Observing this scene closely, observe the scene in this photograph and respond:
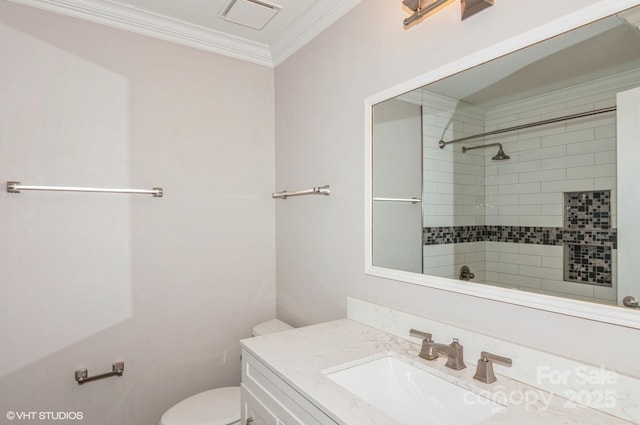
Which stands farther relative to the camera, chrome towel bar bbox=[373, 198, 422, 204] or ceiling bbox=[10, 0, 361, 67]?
ceiling bbox=[10, 0, 361, 67]

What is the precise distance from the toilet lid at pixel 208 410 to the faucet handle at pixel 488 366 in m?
1.15

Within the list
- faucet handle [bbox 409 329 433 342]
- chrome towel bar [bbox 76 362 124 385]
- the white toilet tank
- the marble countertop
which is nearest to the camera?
the marble countertop

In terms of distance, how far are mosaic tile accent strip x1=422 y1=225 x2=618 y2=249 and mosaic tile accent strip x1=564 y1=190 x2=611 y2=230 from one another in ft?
0.06

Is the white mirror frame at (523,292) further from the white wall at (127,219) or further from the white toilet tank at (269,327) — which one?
the white wall at (127,219)

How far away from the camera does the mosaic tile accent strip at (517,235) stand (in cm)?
93

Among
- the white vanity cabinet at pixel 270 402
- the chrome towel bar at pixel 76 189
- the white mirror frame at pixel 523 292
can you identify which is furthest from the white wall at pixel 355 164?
the chrome towel bar at pixel 76 189

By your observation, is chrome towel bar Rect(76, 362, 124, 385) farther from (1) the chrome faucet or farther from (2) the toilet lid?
(1) the chrome faucet

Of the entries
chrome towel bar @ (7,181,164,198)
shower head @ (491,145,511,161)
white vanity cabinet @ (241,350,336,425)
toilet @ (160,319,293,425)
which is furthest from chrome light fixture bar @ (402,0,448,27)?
toilet @ (160,319,293,425)

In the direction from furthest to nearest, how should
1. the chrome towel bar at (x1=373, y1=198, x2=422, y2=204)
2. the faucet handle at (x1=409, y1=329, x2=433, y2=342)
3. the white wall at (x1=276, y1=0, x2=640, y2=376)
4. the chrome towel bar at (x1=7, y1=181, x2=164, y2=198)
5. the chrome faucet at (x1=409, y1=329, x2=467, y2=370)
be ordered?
the chrome towel bar at (x1=7, y1=181, x2=164, y2=198), the chrome towel bar at (x1=373, y1=198, x2=422, y2=204), the faucet handle at (x1=409, y1=329, x2=433, y2=342), the chrome faucet at (x1=409, y1=329, x2=467, y2=370), the white wall at (x1=276, y1=0, x2=640, y2=376)

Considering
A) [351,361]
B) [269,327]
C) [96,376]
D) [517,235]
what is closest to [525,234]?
[517,235]

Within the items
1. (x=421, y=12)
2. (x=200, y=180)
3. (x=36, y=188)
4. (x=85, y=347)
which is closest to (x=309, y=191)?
(x=200, y=180)

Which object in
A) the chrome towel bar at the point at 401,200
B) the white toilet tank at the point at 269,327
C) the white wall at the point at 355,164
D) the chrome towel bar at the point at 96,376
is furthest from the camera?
the white toilet tank at the point at 269,327

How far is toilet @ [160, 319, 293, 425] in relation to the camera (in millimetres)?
1635

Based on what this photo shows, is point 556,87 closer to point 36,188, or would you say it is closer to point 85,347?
point 36,188
